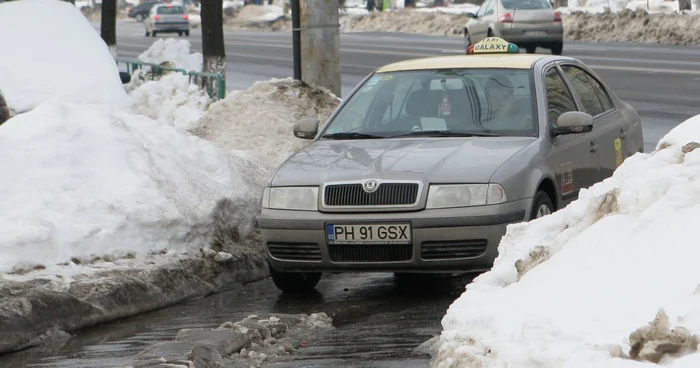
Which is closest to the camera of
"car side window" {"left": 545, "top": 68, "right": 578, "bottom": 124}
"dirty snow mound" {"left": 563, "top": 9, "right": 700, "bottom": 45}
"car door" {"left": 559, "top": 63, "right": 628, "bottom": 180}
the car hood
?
the car hood

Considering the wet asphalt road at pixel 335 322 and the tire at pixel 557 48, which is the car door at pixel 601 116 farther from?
the tire at pixel 557 48

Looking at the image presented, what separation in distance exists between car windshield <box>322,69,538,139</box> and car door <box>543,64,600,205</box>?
180 millimetres

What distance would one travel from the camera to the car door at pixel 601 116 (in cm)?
932

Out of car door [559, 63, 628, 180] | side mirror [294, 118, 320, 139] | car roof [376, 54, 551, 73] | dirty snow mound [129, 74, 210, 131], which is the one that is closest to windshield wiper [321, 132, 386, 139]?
side mirror [294, 118, 320, 139]

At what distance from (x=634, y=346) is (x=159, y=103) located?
457 inches

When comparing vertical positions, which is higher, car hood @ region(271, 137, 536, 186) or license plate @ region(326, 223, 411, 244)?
car hood @ region(271, 137, 536, 186)

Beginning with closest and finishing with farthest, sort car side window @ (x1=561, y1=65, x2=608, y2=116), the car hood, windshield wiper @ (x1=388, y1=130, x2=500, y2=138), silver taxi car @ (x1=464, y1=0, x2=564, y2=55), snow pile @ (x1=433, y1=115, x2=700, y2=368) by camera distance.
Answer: snow pile @ (x1=433, y1=115, x2=700, y2=368) → the car hood → windshield wiper @ (x1=388, y1=130, x2=500, y2=138) → car side window @ (x1=561, y1=65, x2=608, y2=116) → silver taxi car @ (x1=464, y1=0, x2=564, y2=55)

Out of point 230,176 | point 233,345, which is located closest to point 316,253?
point 233,345

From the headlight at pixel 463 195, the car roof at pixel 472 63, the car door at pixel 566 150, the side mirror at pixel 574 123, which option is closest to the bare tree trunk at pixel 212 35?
the car roof at pixel 472 63

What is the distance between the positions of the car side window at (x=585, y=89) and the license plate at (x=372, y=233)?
7.56 feet

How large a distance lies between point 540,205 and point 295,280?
1.56 meters

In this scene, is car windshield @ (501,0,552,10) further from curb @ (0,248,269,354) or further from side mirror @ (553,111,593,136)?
side mirror @ (553,111,593,136)

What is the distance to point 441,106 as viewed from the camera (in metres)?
8.81

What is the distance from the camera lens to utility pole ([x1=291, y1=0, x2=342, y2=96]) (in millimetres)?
12977
